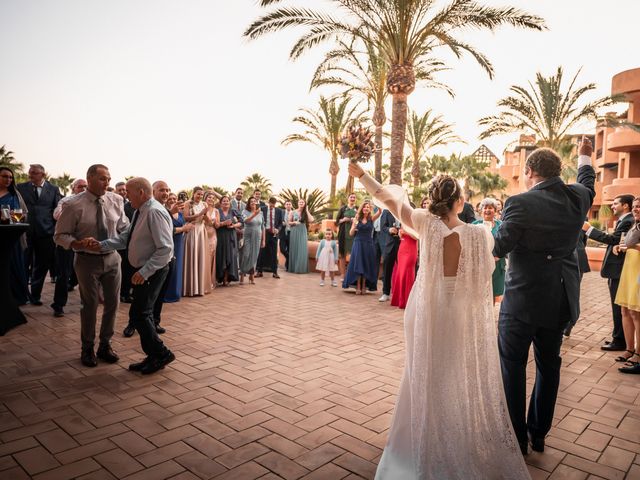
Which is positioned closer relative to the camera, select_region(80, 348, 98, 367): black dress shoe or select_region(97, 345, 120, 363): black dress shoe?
select_region(80, 348, 98, 367): black dress shoe

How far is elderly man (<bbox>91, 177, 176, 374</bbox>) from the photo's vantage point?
4395 millimetres

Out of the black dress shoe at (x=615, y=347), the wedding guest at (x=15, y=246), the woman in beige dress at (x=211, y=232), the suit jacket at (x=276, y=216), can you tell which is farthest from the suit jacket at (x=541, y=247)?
the suit jacket at (x=276, y=216)

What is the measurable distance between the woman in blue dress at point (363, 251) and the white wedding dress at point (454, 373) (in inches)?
273

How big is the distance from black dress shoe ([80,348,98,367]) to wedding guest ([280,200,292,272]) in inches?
334

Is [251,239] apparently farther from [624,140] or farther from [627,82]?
[627,82]

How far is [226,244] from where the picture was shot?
10.1 meters

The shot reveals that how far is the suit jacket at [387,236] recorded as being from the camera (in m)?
9.25

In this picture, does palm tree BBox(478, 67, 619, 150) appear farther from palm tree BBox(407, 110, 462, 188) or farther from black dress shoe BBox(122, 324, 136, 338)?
black dress shoe BBox(122, 324, 136, 338)

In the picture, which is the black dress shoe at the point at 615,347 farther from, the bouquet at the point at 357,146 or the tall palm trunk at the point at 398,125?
the tall palm trunk at the point at 398,125

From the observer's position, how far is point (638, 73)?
2838 cm

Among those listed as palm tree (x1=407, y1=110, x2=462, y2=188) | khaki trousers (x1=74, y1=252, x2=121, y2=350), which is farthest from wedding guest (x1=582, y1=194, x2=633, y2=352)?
palm tree (x1=407, y1=110, x2=462, y2=188)

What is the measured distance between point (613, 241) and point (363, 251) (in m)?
5.03

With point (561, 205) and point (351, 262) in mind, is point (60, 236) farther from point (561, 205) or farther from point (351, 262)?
point (351, 262)

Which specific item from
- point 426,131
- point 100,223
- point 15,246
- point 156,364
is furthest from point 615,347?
point 426,131
